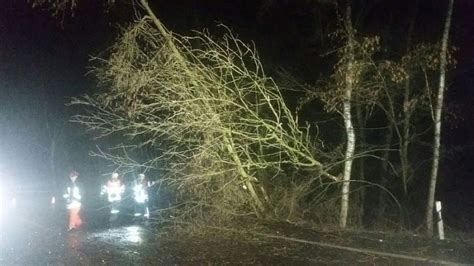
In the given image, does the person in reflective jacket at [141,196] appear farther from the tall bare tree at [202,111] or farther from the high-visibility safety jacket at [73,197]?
the tall bare tree at [202,111]

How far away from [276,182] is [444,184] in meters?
11.4

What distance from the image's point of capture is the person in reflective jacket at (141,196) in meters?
17.2

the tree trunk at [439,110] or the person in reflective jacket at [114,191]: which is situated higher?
the tree trunk at [439,110]

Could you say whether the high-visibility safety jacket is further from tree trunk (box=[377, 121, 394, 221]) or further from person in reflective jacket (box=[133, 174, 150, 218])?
tree trunk (box=[377, 121, 394, 221])

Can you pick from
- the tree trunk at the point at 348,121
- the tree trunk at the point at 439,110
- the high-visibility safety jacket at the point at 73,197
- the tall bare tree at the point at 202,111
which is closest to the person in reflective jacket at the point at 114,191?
the high-visibility safety jacket at the point at 73,197

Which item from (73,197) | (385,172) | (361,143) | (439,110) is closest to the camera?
(439,110)

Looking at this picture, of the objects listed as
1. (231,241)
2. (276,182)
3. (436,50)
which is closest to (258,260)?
(231,241)

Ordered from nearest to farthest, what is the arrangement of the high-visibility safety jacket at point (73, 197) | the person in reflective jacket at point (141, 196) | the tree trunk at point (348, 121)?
the tree trunk at point (348, 121) < the high-visibility safety jacket at point (73, 197) < the person in reflective jacket at point (141, 196)

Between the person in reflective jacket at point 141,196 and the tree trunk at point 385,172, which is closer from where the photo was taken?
the person in reflective jacket at point 141,196

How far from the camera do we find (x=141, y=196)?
17.5m

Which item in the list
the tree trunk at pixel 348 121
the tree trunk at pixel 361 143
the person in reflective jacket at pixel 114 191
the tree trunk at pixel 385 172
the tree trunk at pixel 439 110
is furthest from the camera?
the tree trunk at pixel 385 172

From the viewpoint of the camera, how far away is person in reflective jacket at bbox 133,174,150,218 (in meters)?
17.2

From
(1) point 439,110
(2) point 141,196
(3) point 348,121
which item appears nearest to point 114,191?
(2) point 141,196

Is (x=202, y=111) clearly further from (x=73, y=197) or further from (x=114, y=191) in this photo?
(x=114, y=191)
